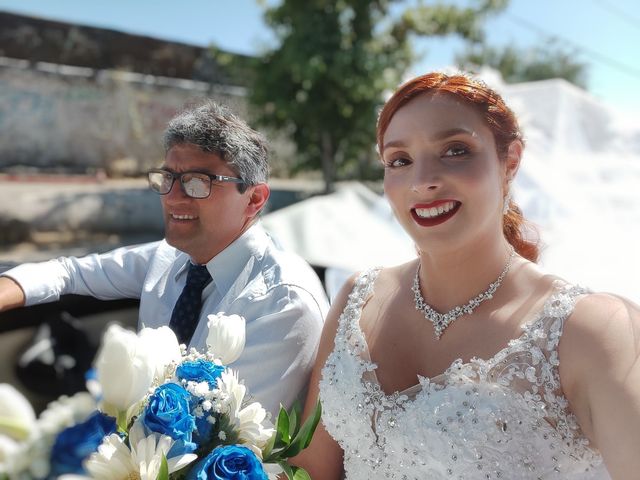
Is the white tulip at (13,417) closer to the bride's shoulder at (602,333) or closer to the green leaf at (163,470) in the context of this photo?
the green leaf at (163,470)

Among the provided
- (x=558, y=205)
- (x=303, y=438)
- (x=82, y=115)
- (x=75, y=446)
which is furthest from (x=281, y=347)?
(x=82, y=115)

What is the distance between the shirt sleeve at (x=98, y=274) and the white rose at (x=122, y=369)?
60.2 inches

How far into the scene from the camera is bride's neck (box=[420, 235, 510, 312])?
5.10 feet

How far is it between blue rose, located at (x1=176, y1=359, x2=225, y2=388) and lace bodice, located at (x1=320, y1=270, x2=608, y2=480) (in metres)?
0.63

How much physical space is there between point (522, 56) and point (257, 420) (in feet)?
97.3

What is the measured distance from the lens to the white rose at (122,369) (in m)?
0.81

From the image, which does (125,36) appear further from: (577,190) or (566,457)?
(566,457)

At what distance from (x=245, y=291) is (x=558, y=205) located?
271 centimetres

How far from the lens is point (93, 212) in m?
9.95

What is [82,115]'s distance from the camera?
13000 mm

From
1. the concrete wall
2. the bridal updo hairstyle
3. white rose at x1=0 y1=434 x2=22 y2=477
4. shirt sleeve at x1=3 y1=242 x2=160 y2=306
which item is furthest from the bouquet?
the concrete wall

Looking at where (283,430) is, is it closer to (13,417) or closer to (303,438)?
(303,438)

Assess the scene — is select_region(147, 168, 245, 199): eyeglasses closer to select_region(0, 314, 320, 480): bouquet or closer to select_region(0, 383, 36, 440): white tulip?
select_region(0, 314, 320, 480): bouquet

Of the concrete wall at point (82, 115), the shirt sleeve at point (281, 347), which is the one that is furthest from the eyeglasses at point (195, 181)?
the concrete wall at point (82, 115)
